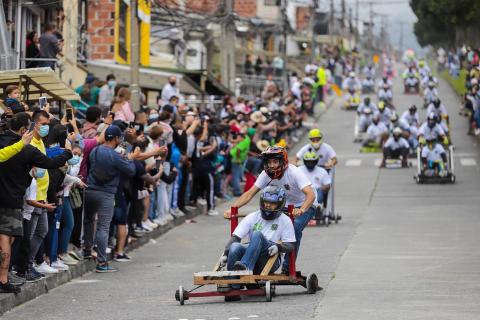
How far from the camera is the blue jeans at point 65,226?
1772 centimetres

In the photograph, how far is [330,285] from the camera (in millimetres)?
16469

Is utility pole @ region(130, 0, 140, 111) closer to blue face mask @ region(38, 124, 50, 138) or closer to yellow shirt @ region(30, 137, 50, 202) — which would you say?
yellow shirt @ region(30, 137, 50, 202)

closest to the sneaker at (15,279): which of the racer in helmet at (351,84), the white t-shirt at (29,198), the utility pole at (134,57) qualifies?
the white t-shirt at (29,198)

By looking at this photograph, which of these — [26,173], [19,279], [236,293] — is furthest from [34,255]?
[236,293]

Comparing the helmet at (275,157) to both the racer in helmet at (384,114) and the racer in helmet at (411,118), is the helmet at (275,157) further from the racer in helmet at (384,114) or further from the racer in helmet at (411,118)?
the racer in helmet at (384,114)

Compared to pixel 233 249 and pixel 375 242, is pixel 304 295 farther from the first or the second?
pixel 375 242

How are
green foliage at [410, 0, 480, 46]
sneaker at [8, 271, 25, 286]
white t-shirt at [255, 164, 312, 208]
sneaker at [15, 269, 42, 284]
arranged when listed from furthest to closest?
green foliage at [410, 0, 480, 46] < white t-shirt at [255, 164, 312, 208] < sneaker at [15, 269, 42, 284] < sneaker at [8, 271, 25, 286]

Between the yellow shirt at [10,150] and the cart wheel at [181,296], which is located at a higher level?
the yellow shirt at [10,150]

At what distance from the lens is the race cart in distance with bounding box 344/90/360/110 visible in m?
64.4

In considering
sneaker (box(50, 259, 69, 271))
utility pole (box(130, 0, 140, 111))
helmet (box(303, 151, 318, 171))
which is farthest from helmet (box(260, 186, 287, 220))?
utility pole (box(130, 0, 140, 111))

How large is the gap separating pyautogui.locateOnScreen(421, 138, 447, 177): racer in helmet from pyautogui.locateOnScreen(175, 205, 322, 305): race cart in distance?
20.1 m

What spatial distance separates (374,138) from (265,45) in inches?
2222

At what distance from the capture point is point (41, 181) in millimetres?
16281

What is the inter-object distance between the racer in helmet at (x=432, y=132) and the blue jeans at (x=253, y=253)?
68.8ft
